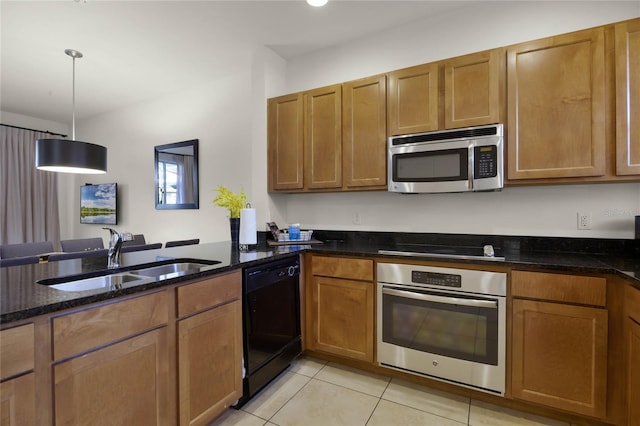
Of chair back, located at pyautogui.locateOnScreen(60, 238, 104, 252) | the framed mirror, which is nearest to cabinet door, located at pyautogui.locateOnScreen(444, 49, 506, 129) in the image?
the framed mirror

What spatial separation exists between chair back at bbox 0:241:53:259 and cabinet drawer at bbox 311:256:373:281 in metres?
3.16

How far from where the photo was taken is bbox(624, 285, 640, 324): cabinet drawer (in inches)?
53.9

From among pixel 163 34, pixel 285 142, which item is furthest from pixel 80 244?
pixel 285 142

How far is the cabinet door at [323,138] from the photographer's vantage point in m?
2.61

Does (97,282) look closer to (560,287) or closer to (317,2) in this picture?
(317,2)

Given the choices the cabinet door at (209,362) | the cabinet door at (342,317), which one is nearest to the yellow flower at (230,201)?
the cabinet door at (342,317)

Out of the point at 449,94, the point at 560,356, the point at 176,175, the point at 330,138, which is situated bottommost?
the point at 560,356

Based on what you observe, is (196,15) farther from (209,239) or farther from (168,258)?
(209,239)

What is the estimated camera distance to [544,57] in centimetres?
192

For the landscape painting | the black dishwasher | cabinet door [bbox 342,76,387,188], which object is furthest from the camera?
the landscape painting

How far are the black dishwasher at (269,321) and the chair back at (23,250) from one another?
297 centimetres

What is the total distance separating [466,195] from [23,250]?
445cm

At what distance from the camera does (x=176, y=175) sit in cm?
387

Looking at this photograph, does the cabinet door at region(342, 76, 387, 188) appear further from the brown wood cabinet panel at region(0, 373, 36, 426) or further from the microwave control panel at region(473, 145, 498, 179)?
the brown wood cabinet panel at region(0, 373, 36, 426)
